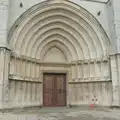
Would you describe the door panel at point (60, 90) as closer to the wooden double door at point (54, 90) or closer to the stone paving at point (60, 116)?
the wooden double door at point (54, 90)

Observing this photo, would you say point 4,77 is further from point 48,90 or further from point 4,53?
point 48,90

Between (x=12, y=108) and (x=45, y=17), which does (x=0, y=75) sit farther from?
(x=45, y=17)

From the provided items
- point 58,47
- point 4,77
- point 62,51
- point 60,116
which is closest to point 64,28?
point 58,47

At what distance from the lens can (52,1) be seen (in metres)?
9.12

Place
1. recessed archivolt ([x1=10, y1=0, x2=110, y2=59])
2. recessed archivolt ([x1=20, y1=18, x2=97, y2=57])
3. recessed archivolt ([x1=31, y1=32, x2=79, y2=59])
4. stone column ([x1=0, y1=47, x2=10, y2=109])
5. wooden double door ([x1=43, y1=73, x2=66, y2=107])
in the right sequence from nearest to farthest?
stone column ([x1=0, y1=47, x2=10, y2=109]), recessed archivolt ([x1=10, y1=0, x2=110, y2=59]), recessed archivolt ([x1=20, y1=18, x2=97, y2=57]), recessed archivolt ([x1=31, y1=32, x2=79, y2=59]), wooden double door ([x1=43, y1=73, x2=66, y2=107])

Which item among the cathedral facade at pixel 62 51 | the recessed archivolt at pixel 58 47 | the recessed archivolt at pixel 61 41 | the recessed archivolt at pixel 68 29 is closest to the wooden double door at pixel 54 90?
the cathedral facade at pixel 62 51

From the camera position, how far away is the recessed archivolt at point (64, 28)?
8781 mm

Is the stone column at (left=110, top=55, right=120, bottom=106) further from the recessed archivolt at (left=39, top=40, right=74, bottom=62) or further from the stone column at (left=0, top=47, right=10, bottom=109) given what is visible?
the stone column at (left=0, top=47, right=10, bottom=109)

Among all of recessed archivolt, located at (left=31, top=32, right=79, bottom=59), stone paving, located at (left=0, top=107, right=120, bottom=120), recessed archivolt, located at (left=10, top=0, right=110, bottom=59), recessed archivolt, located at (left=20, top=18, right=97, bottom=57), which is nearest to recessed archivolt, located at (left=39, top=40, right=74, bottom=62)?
recessed archivolt, located at (left=31, top=32, right=79, bottom=59)

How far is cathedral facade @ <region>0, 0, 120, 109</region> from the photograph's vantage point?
822cm

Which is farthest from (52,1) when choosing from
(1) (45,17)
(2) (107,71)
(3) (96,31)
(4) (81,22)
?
(2) (107,71)

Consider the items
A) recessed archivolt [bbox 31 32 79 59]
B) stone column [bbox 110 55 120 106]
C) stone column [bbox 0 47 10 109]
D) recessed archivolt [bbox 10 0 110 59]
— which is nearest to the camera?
stone column [bbox 0 47 10 109]

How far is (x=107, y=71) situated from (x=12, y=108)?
14.9 ft

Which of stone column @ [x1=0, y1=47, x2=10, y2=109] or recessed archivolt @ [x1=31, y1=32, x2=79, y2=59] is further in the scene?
recessed archivolt @ [x1=31, y1=32, x2=79, y2=59]
